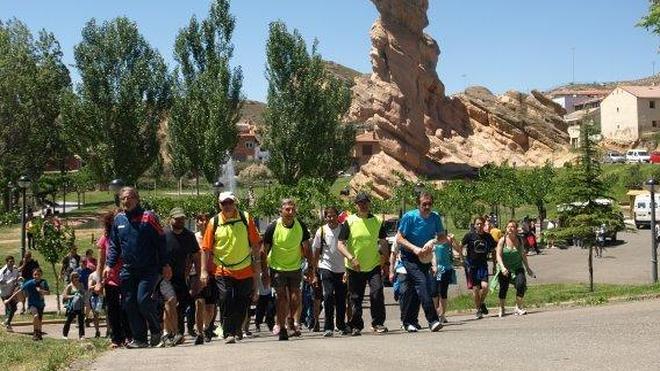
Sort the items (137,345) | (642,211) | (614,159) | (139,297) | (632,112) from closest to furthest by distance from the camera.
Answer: (139,297) → (137,345) → (642,211) → (614,159) → (632,112)

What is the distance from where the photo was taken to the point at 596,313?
12.1 m

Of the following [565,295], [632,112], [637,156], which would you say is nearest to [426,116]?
[637,156]

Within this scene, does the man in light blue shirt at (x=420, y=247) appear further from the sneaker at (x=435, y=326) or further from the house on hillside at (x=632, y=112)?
the house on hillside at (x=632, y=112)

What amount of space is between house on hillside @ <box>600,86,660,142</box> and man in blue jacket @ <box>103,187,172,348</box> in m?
85.8

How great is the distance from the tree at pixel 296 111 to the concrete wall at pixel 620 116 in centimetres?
4761

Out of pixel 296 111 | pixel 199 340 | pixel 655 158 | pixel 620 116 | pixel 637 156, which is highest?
pixel 620 116

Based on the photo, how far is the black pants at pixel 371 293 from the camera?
36.1ft

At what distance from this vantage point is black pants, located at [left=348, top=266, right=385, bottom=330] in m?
11.0

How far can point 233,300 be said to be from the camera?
10.1 metres

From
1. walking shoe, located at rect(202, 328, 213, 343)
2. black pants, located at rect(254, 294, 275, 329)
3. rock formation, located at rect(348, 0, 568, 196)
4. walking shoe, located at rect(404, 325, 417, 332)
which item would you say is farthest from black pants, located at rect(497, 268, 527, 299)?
rock formation, located at rect(348, 0, 568, 196)

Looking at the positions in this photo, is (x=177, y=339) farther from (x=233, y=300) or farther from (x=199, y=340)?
(x=233, y=300)

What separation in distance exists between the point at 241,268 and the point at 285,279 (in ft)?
2.94

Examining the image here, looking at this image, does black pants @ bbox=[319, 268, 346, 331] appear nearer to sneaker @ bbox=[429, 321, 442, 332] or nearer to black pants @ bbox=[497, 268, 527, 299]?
sneaker @ bbox=[429, 321, 442, 332]

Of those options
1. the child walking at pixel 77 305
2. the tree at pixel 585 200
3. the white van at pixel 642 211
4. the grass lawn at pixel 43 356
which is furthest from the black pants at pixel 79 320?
the white van at pixel 642 211
